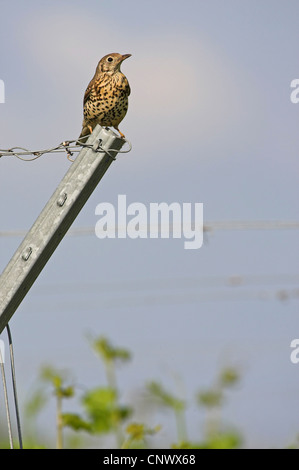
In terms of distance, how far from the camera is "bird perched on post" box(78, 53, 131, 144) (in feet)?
16.6

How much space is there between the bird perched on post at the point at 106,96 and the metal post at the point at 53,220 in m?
1.02

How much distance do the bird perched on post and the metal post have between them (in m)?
1.02

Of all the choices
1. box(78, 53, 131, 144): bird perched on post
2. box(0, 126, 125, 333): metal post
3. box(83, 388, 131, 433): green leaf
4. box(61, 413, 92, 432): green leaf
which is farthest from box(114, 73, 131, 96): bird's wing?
box(83, 388, 131, 433): green leaf

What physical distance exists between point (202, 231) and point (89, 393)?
147 centimetres

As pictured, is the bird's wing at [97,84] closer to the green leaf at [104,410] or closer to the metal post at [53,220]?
the metal post at [53,220]

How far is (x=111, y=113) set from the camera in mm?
5074

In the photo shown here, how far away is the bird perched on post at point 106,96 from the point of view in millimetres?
5062

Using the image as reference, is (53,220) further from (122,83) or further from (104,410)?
(104,410)

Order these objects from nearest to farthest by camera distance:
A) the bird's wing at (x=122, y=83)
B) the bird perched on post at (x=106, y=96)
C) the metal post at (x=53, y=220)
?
the metal post at (x=53, y=220), the bird perched on post at (x=106, y=96), the bird's wing at (x=122, y=83)

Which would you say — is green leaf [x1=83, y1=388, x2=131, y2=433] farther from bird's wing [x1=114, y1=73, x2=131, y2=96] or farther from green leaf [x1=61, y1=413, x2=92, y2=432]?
bird's wing [x1=114, y1=73, x2=131, y2=96]

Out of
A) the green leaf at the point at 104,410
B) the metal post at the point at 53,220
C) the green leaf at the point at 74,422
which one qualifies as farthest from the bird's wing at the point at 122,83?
the green leaf at the point at 104,410

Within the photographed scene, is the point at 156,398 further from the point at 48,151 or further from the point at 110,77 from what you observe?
the point at 48,151
